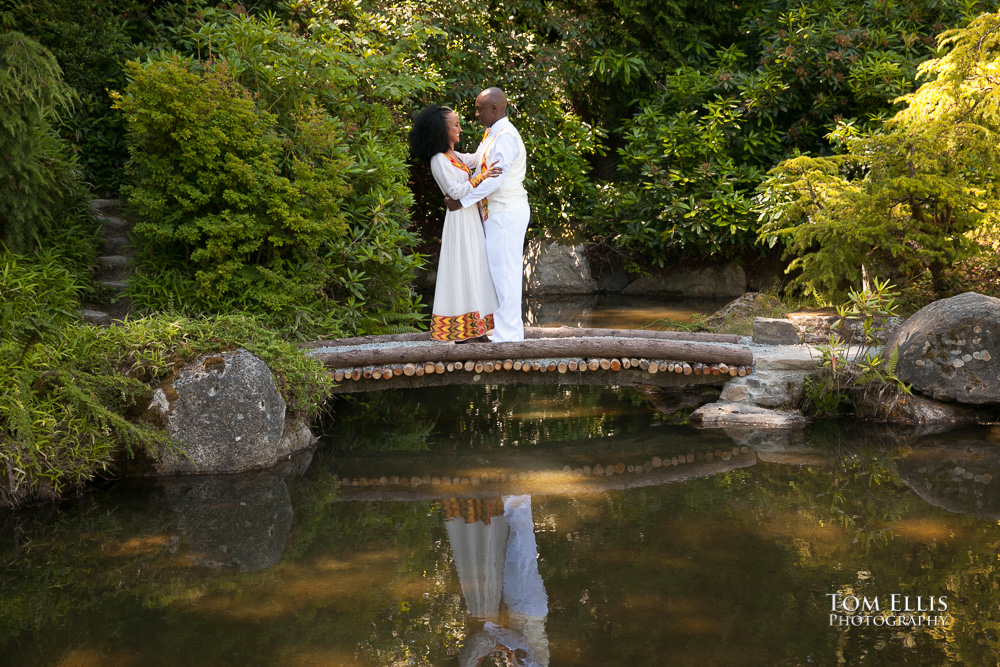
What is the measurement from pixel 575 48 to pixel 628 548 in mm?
11504

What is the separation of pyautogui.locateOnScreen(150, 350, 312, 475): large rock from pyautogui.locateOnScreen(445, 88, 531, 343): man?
1.89m

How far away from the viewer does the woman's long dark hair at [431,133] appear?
6254mm

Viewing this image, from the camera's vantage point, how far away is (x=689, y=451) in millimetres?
5738

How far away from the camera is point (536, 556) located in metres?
4.02

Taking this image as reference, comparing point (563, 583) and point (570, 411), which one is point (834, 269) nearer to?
point (570, 411)

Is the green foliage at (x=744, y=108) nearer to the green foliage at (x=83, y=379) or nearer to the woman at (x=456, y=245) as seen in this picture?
the woman at (x=456, y=245)

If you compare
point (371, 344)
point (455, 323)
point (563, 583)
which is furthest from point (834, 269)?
point (563, 583)

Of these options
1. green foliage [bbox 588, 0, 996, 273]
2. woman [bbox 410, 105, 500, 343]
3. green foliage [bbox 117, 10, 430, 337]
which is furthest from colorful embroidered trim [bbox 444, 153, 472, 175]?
green foliage [bbox 588, 0, 996, 273]

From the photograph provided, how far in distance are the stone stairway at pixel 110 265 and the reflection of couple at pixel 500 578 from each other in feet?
13.3

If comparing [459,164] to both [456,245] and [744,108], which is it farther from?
[744,108]

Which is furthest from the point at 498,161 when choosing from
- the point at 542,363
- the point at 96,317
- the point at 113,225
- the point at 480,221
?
the point at 113,225

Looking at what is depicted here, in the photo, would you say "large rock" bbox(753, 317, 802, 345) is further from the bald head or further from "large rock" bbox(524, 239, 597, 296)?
"large rock" bbox(524, 239, 597, 296)

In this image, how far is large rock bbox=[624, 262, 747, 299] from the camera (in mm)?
13250

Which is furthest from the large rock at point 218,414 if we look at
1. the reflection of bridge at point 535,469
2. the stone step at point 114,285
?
the stone step at point 114,285
